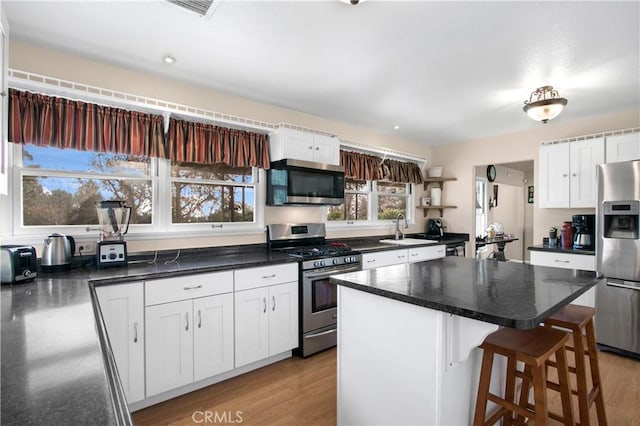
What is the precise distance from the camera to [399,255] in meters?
3.91

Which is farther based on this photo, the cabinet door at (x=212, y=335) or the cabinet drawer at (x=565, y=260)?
the cabinet drawer at (x=565, y=260)

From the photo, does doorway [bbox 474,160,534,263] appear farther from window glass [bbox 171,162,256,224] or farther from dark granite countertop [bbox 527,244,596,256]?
window glass [bbox 171,162,256,224]

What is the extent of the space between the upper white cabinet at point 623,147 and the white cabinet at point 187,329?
403 centimetres

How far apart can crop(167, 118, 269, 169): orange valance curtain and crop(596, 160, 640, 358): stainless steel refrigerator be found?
333cm

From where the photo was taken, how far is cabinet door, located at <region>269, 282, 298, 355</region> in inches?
108

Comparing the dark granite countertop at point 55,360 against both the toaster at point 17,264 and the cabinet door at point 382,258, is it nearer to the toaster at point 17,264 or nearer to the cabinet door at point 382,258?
the toaster at point 17,264

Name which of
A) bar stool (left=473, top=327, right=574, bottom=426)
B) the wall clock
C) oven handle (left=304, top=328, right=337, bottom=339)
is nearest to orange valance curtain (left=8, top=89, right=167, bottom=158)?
oven handle (left=304, top=328, right=337, bottom=339)

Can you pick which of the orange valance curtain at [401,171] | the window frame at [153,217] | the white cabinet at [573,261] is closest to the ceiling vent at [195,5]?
the window frame at [153,217]

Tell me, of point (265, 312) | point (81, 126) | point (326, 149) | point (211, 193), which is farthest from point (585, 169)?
point (81, 126)

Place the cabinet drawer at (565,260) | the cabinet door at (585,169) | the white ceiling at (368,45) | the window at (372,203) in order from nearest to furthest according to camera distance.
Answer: the white ceiling at (368,45)
the cabinet drawer at (565,260)
the cabinet door at (585,169)
the window at (372,203)

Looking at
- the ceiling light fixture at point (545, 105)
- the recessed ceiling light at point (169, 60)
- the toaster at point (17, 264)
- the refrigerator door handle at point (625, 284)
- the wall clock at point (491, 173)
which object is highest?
the recessed ceiling light at point (169, 60)

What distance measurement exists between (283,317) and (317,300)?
37 centimetres

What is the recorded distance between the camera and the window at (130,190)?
7.54ft

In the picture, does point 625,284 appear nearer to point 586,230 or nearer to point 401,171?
point 586,230
